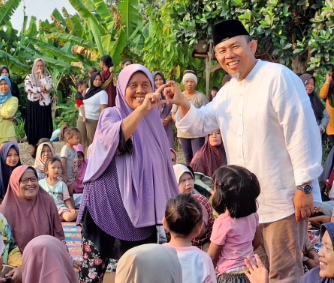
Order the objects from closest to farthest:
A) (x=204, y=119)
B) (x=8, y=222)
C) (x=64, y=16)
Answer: (x=204, y=119)
(x=8, y=222)
(x=64, y=16)

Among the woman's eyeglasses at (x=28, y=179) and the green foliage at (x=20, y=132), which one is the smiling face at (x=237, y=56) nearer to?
the woman's eyeglasses at (x=28, y=179)

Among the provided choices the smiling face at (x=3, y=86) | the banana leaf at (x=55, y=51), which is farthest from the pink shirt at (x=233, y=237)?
the banana leaf at (x=55, y=51)

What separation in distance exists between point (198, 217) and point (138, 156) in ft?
1.76

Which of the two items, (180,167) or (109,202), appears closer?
(109,202)

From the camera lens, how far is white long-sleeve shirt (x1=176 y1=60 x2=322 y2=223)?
2963 millimetres

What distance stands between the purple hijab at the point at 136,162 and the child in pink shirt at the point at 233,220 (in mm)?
337

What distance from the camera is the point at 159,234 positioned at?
10.7 feet

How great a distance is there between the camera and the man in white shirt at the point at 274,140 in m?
2.97

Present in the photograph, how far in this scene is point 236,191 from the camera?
3.17 meters

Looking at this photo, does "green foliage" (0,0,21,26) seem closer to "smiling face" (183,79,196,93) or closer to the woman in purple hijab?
"smiling face" (183,79,196,93)

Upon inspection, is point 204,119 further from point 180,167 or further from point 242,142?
point 180,167

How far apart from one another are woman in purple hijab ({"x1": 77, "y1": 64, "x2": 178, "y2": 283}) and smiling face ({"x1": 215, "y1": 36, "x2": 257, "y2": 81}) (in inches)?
18.2

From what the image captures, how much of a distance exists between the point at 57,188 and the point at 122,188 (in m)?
3.36

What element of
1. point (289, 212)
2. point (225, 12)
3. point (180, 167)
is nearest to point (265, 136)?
point (289, 212)
